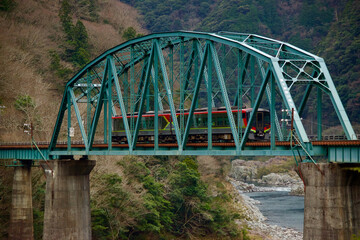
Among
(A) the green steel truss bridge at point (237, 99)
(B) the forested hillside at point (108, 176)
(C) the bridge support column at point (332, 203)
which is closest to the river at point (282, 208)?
(B) the forested hillside at point (108, 176)

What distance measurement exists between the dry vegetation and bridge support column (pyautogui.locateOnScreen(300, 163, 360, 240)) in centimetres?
3877

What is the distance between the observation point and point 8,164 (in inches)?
2283

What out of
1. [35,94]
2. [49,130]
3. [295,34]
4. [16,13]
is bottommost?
[49,130]

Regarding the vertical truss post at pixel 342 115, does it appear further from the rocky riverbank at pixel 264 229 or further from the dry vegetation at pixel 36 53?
the dry vegetation at pixel 36 53

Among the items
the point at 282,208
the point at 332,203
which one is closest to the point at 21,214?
the point at 332,203

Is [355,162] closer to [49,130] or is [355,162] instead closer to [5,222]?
[5,222]

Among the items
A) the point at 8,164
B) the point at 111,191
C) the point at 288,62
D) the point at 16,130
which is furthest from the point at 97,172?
the point at 288,62

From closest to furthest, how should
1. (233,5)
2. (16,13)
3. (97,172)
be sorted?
(97,172) < (16,13) < (233,5)

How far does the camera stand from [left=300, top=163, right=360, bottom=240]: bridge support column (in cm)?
3212

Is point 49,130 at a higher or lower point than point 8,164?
higher

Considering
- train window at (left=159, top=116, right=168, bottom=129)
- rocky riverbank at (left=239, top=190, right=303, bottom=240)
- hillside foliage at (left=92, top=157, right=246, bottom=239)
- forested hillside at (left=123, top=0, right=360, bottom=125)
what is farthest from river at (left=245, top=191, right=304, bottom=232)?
forested hillside at (left=123, top=0, right=360, bottom=125)

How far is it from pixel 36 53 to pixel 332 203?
230 ft

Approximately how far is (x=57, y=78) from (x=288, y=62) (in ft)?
197

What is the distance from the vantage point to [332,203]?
32188 mm
